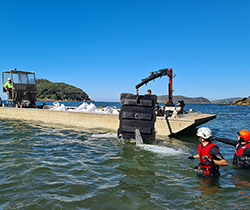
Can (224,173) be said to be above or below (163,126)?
below

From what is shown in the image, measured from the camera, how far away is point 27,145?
788 cm

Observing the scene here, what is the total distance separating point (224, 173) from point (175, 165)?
1289mm

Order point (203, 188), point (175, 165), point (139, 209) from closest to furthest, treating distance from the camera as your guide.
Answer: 1. point (139, 209)
2. point (203, 188)
3. point (175, 165)

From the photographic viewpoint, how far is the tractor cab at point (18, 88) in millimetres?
16434

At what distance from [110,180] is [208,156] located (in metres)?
2.26

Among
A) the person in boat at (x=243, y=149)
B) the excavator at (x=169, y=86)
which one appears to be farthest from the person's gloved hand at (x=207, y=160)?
the excavator at (x=169, y=86)

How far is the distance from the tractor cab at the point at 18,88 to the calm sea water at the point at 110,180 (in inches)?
400

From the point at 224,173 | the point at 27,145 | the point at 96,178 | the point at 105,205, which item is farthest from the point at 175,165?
the point at 27,145

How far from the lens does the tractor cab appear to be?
16434 mm

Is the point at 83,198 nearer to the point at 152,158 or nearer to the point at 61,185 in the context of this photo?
the point at 61,185

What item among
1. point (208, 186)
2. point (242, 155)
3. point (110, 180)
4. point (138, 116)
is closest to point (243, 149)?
point (242, 155)

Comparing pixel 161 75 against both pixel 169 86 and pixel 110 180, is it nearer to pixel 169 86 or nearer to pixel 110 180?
pixel 169 86

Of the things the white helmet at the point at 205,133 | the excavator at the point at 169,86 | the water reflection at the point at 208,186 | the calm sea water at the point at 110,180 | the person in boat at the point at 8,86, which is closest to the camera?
the calm sea water at the point at 110,180

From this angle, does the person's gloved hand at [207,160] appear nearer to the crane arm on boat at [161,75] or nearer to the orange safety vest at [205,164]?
the orange safety vest at [205,164]
